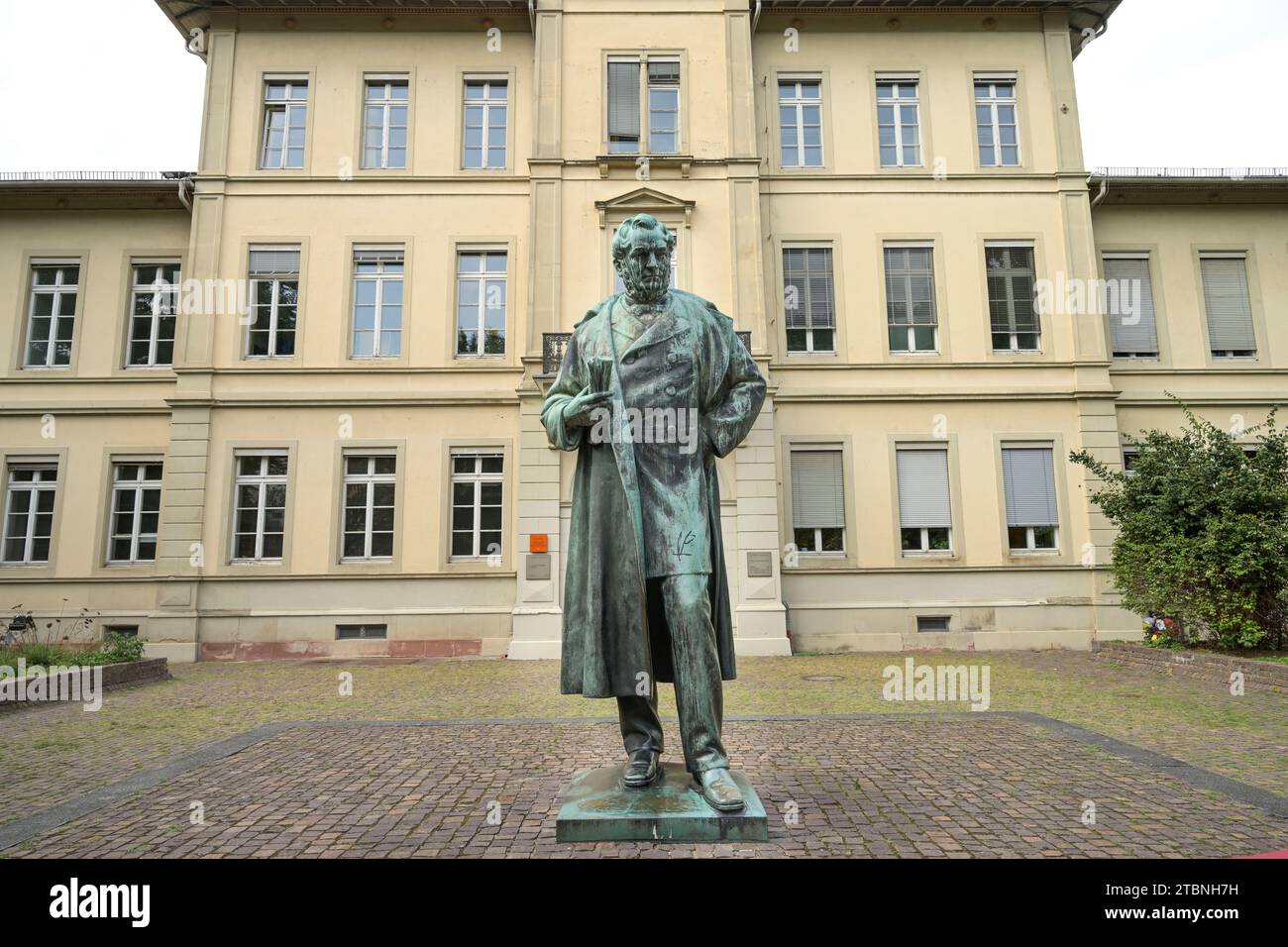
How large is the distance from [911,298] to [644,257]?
47.0 ft

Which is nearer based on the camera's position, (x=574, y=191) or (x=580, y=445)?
(x=580, y=445)

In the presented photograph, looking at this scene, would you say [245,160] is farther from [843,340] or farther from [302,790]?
[302,790]

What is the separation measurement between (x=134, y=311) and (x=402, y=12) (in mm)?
8688

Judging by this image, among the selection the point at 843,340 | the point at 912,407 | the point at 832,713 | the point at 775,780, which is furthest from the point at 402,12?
the point at 775,780

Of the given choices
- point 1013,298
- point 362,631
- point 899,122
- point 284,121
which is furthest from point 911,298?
point 284,121

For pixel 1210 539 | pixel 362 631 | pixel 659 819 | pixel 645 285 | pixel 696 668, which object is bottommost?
pixel 362 631

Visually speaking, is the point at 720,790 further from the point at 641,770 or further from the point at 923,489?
the point at 923,489

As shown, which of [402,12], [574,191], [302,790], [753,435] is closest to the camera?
[302,790]

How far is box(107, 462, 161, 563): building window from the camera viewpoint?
1620cm

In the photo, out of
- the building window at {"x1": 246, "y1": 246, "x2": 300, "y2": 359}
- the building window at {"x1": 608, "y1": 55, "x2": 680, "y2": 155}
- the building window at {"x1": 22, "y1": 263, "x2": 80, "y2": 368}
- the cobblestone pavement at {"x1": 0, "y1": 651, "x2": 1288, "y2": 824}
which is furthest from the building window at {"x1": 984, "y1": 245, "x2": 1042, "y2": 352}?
the building window at {"x1": 22, "y1": 263, "x2": 80, "y2": 368}

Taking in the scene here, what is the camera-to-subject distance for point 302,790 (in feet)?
14.8

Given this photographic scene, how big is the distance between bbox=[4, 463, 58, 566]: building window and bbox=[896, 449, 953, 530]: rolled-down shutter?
1748cm

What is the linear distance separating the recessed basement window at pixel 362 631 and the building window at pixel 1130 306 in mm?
16374

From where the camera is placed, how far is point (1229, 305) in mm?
17375
